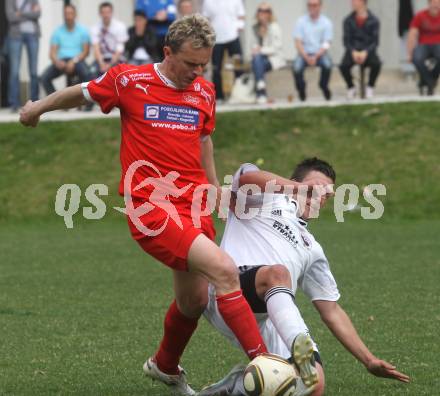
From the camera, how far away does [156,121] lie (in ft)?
22.4

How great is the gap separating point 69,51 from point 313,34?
396 cm

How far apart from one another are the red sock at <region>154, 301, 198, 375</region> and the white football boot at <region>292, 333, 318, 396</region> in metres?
1.10

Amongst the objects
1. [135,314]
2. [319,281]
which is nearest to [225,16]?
[135,314]

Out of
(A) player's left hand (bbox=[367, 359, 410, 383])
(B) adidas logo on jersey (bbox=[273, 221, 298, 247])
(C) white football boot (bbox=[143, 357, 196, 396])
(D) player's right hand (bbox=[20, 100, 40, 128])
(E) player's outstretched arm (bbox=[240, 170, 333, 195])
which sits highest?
(D) player's right hand (bbox=[20, 100, 40, 128])

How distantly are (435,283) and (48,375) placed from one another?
15.9 feet

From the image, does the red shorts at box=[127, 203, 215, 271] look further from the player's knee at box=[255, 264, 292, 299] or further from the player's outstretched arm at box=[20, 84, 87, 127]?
the player's outstretched arm at box=[20, 84, 87, 127]

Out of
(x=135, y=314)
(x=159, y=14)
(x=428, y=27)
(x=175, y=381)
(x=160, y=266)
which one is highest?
(x=159, y=14)

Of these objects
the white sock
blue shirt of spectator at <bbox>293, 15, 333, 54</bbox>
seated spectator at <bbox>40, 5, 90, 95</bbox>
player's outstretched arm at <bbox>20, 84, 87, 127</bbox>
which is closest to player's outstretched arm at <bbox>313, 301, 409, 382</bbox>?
the white sock

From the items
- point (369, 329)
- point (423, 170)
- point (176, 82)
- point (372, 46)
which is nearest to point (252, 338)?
point (176, 82)

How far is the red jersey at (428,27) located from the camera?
65.4 ft

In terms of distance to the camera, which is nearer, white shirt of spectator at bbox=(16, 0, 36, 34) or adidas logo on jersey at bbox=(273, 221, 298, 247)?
adidas logo on jersey at bbox=(273, 221, 298, 247)

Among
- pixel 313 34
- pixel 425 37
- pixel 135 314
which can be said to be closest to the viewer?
pixel 135 314

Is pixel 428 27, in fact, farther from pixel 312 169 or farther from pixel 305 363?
pixel 305 363

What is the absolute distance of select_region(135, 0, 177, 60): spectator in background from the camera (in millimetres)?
20281
